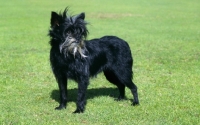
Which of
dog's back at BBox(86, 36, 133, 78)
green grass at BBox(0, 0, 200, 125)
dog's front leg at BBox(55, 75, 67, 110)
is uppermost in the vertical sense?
dog's back at BBox(86, 36, 133, 78)

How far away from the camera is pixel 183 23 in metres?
28.2

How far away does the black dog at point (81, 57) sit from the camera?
7.11m

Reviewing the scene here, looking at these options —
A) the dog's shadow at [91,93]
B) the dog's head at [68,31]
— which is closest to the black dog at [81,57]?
the dog's head at [68,31]

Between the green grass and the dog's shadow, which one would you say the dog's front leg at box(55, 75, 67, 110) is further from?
the dog's shadow

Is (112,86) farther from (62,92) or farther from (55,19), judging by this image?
(55,19)

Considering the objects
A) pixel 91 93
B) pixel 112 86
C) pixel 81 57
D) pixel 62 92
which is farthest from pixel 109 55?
pixel 112 86

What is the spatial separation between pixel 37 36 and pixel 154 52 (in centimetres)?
764

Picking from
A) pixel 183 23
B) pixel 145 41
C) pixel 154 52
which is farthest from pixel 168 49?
pixel 183 23

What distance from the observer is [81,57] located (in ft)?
24.7

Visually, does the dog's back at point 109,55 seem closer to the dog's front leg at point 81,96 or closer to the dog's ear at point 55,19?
the dog's front leg at point 81,96

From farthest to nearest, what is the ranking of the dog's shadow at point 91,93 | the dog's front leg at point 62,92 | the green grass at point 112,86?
the dog's shadow at point 91,93 < the dog's front leg at point 62,92 < the green grass at point 112,86

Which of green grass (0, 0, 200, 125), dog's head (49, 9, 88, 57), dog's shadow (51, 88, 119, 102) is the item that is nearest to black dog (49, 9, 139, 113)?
dog's head (49, 9, 88, 57)

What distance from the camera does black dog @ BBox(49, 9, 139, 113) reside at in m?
7.11

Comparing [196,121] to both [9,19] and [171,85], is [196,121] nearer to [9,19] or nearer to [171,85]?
[171,85]
